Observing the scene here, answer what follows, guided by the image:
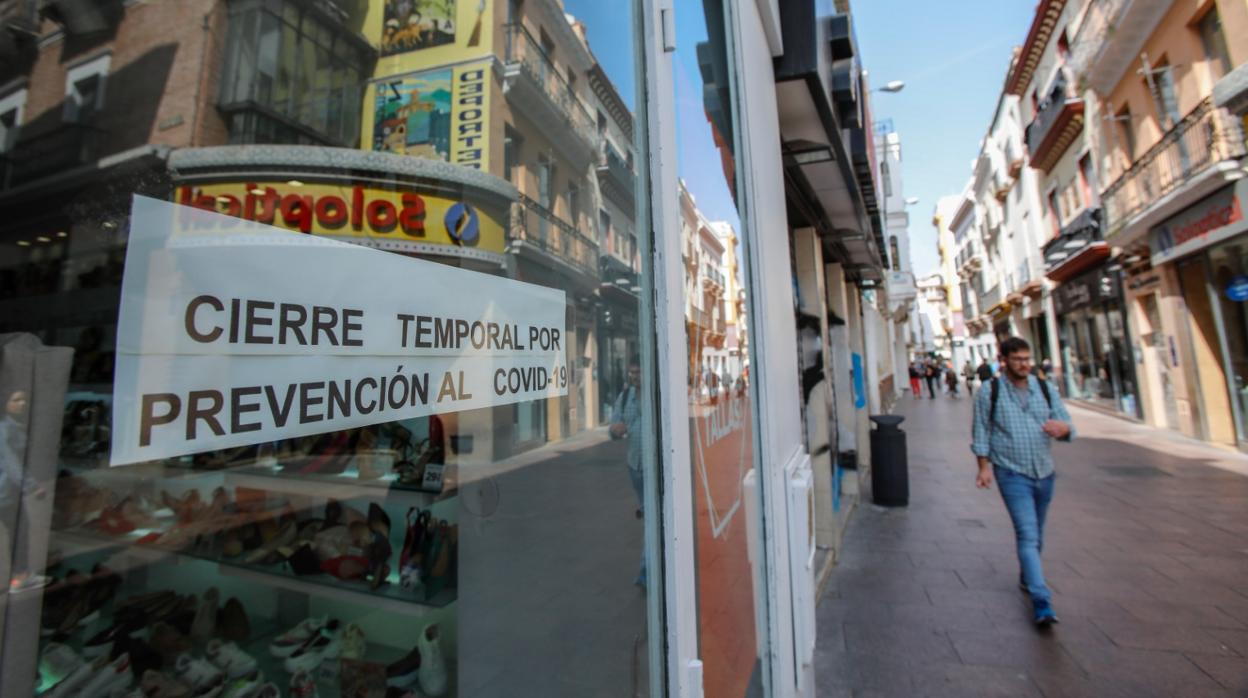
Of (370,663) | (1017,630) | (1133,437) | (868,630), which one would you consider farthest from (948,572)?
(1133,437)

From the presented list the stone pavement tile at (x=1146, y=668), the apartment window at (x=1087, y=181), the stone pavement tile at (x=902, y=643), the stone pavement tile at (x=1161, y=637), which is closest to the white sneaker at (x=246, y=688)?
the stone pavement tile at (x=902, y=643)

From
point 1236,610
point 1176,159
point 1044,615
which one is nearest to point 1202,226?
point 1176,159

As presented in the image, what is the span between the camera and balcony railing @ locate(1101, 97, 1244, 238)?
28.1 feet

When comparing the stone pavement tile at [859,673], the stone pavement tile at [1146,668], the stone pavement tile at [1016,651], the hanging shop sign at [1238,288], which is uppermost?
the hanging shop sign at [1238,288]

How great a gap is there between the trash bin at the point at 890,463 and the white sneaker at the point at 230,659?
6.59 meters

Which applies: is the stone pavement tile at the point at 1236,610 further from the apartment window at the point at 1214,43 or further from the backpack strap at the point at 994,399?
the apartment window at the point at 1214,43

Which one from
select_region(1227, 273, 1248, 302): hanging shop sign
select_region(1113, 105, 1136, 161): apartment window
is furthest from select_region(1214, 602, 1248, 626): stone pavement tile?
select_region(1113, 105, 1136, 161): apartment window

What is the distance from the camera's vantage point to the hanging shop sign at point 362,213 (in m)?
0.78

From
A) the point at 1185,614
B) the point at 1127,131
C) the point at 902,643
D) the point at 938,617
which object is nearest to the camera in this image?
the point at 902,643

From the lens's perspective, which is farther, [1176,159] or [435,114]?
[1176,159]

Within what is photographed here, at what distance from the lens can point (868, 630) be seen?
143 inches

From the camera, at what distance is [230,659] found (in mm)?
1437

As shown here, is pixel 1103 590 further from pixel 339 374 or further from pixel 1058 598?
pixel 339 374

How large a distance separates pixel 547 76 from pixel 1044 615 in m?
4.48
